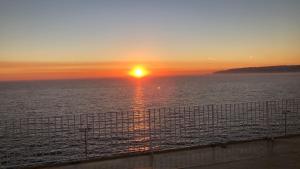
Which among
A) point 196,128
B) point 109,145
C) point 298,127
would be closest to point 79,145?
point 109,145

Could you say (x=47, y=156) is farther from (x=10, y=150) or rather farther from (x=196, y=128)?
(x=196, y=128)

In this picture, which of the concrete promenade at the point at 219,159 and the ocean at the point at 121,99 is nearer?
the concrete promenade at the point at 219,159

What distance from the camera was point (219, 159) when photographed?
26.5 feet

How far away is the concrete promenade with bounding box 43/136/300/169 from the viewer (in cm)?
759

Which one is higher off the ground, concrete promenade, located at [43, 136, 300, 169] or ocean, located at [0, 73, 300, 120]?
concrete promenade, located at [43, 136, 300, 169]

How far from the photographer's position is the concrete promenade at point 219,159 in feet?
24.9

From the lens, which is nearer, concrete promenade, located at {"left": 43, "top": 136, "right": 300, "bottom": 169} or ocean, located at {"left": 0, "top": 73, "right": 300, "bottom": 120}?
concrete promenade, located at {"left": 43, "top": 136, "right": 300, "bottom": 169}

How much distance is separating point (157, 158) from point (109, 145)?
16.6 m

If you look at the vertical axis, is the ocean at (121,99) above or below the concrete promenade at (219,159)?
below

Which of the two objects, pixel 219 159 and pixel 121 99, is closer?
pixel 219 159

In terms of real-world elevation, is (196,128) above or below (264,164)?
below

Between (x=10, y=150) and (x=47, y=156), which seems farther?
(x=10, y=150)

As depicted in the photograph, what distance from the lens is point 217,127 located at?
2852 centimetres

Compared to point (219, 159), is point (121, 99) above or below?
below
